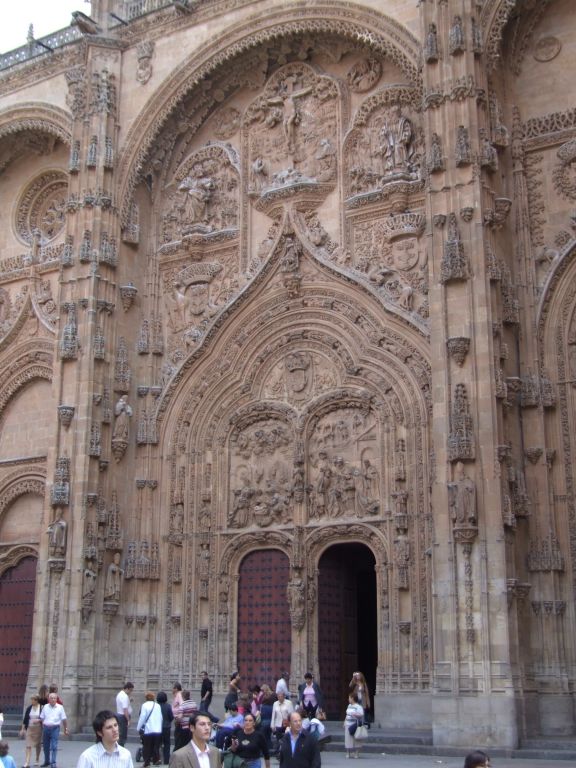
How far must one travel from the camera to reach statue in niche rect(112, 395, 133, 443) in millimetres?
23016

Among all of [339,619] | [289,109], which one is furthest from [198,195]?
[339,619]

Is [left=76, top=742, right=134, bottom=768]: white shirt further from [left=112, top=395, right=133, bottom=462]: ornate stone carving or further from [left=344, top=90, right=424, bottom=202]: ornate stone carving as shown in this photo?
[left=344, top=90, right=424, bottom=202]: ornate stone carving

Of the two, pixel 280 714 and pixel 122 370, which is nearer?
pixel 280 714

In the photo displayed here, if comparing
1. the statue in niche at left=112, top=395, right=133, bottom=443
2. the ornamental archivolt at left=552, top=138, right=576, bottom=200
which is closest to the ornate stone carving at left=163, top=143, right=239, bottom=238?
the statue in niche at left=112, top=395, right=133, bottom=443

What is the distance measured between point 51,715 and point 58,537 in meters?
6.96

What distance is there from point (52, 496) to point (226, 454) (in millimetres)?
3873

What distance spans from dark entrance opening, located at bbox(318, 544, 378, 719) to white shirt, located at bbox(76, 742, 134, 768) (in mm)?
15264

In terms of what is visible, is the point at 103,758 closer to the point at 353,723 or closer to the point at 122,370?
the point at 353,723

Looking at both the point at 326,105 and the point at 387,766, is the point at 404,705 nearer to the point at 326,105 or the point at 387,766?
the point at 387,766

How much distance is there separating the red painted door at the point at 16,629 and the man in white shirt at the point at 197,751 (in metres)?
18.4

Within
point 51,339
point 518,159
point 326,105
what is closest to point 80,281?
point 51,339

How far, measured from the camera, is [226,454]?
2302 cm

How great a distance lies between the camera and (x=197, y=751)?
6672 millimetres

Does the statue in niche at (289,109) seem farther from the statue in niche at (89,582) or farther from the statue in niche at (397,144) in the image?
the statue in niche at (89,582)
